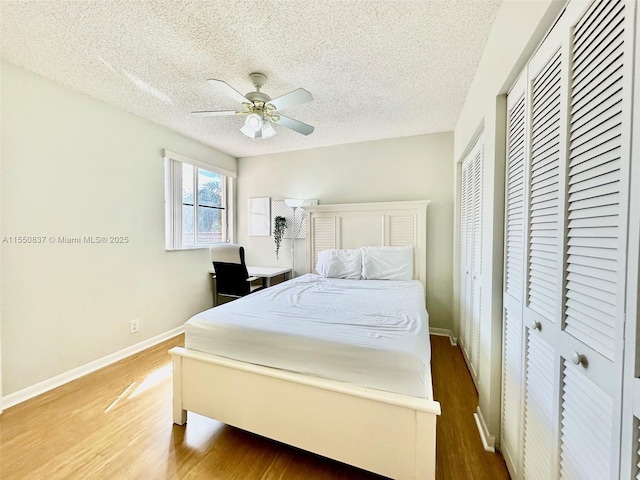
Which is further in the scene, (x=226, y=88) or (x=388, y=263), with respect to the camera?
(x=388, y=263)

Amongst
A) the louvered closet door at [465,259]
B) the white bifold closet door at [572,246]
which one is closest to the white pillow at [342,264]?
the louvered closet door at [465,259]

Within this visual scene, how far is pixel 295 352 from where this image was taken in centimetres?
147

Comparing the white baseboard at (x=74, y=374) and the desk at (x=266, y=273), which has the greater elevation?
the desk at (x=266, y=273)

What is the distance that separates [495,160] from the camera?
5.13 feet

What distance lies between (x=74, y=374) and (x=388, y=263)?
3.25 m

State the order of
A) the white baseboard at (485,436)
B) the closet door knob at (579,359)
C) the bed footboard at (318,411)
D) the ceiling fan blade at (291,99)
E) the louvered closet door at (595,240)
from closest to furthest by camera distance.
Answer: the louvered closet door at (595,240) → the closet door knob at (579,359) → the bed footboard at (318,411) → the white baseboard at (485,436) → the ceiling fan blade at (291,99)

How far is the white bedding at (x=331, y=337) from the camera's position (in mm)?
1295

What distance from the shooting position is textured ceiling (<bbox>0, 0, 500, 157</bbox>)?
150 cm

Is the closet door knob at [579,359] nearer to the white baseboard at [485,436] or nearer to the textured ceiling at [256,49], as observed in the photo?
the white baseboard at [485,436]

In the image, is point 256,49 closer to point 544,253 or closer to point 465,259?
point 544,253

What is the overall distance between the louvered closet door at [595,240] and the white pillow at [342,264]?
2.31 meters

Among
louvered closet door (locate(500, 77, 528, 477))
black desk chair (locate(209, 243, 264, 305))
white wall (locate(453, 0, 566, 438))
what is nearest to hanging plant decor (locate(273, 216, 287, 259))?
black desk chair (locate(209, 243, 264, 305))

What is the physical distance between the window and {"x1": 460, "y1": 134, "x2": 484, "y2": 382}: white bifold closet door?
3339mm

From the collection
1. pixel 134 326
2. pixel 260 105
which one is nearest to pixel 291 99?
pixel 260 105
